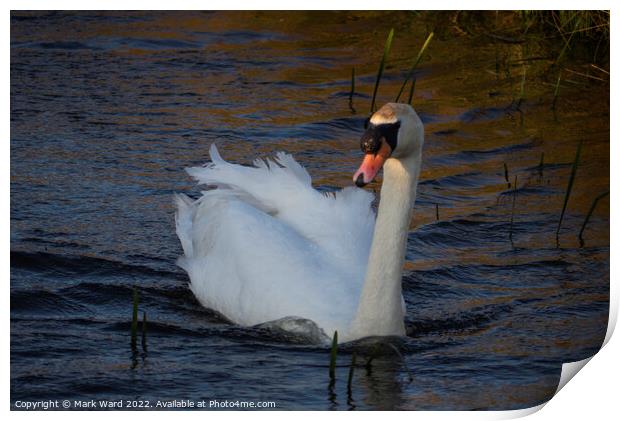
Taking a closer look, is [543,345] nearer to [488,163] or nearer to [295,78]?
[488,163]

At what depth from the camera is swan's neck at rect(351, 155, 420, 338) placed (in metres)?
5.40

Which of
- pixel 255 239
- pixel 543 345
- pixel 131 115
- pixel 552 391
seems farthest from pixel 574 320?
pixel 131 115

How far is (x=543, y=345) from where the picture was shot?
574cm

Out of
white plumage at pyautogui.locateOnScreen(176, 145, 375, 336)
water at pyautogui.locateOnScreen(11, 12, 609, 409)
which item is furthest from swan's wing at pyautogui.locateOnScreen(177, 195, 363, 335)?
water at pyautogui.locateOnScreen(11, 12, 609, 409)

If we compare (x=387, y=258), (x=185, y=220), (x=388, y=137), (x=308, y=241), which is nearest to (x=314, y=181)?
(x=185, y=220)

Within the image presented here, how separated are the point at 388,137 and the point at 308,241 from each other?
1.05m

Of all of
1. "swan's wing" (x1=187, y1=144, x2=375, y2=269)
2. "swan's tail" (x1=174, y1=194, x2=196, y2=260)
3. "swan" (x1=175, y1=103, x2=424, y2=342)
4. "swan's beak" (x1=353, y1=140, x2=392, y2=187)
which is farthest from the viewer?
"swan's tail" (x1=174, y1=194, x2=196, y2=260)

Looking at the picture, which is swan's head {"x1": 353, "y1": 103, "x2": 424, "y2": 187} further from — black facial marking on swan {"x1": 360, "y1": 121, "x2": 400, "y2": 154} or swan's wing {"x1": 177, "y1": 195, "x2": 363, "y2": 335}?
swan's wing {"x1": 177, "y1": 195, "x2": 363, "y2": 335}

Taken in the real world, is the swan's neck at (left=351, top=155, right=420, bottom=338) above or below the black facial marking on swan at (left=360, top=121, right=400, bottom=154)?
below

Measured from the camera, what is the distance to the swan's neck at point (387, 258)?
5402mm

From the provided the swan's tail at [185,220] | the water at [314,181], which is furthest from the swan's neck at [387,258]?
the swan's tail at [185,220]

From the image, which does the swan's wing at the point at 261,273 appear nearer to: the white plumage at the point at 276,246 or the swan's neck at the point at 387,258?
the white plumage at the point at 276,246

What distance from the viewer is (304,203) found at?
20.2 feet

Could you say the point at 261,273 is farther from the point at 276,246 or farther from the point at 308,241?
the point at 308,241
